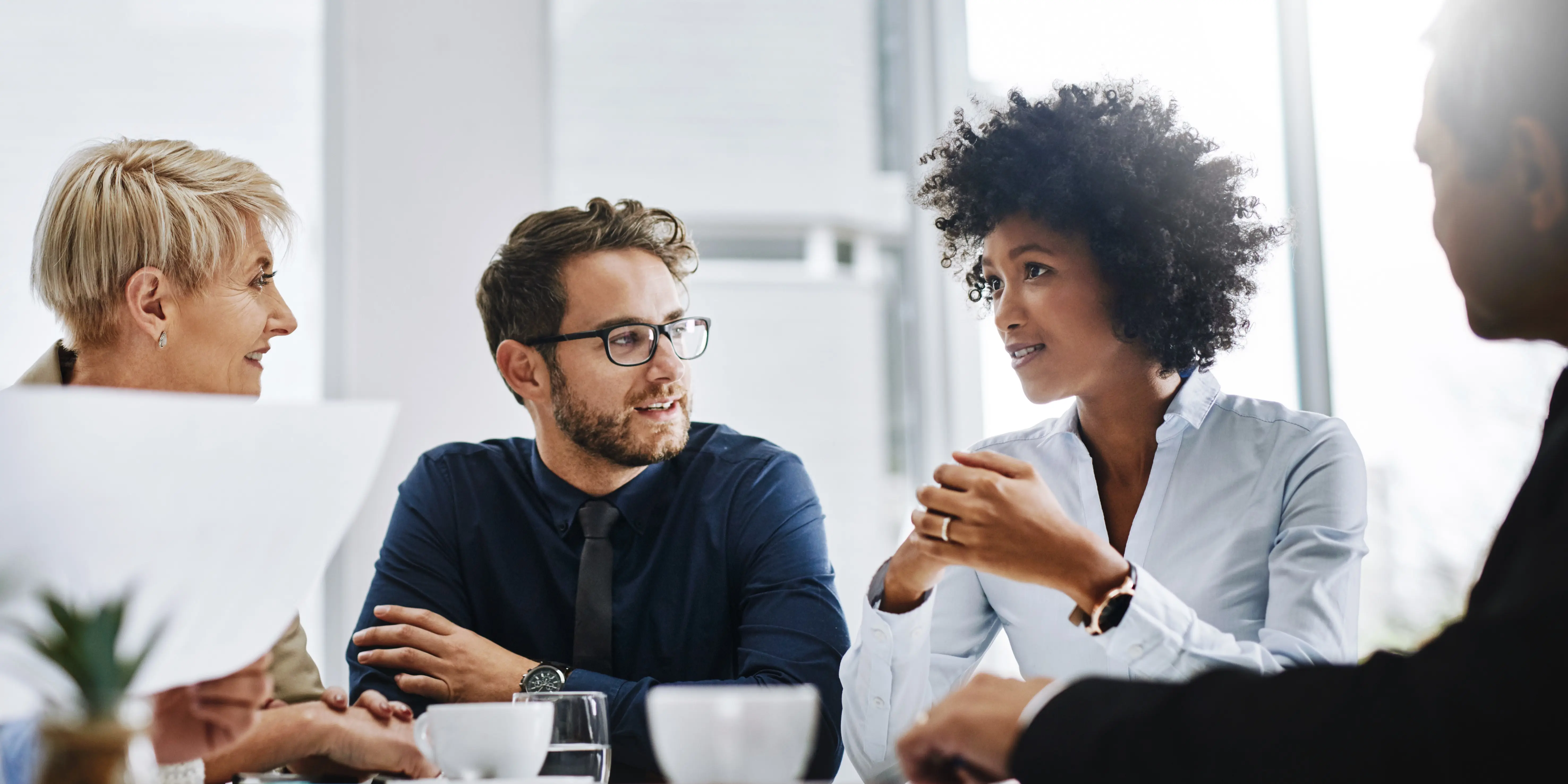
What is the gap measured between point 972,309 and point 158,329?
77.1 inches

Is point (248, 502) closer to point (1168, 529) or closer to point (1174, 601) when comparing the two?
point (1174, 601)

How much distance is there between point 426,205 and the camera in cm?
294

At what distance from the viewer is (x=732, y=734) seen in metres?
0.75

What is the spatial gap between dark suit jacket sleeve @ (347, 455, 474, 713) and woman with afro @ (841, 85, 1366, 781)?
0.83m

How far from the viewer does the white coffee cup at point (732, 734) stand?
746 mm

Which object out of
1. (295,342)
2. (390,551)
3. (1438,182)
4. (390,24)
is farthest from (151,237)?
(1438,182)

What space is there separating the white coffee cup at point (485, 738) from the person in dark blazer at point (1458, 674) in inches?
15.1

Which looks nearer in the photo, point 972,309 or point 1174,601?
point 1174,601

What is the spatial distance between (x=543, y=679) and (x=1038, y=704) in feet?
4.03

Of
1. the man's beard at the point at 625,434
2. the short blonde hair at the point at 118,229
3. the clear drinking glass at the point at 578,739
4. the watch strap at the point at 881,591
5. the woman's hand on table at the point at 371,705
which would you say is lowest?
the woman's hand on table at the point at 371,705

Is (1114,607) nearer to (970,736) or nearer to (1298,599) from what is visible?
(1298,599)

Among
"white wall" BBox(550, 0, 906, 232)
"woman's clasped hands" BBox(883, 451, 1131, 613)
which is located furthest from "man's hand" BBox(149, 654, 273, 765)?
"white wall" BBox(550, 0, 906, 232)

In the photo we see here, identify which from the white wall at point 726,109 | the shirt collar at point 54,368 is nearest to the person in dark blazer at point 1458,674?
the shirt collar at point 54,368

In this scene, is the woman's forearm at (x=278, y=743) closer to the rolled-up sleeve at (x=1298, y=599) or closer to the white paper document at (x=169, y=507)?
the white paper document at (x=169, y=507)
